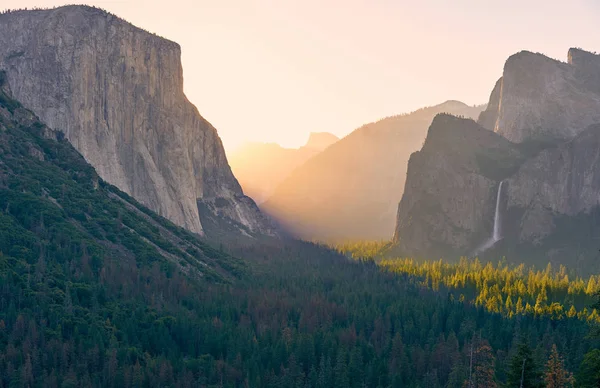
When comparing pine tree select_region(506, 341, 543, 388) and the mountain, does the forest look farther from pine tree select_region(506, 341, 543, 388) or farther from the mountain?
the mountain

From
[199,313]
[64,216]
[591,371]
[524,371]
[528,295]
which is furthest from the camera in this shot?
[528,295]

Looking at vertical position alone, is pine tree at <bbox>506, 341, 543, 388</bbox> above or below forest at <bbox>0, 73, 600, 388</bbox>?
above

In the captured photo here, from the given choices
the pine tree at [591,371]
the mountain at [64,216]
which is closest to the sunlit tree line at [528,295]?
the mountain at [64,216]

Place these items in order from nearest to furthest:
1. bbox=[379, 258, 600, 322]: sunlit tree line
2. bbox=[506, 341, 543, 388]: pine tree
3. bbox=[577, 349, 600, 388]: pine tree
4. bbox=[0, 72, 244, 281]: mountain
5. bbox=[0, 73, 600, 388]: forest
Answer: bbox=[577, 349, 600, 388]: pine tree < bbox=[506, 341, 543, 388]: pine tree < bbox=[0, 73, 600, 388]: forest < bbox=[0, 72, 244, 281]: mountain < bbox=[379, 258, 600, 322]: sunlit tree line

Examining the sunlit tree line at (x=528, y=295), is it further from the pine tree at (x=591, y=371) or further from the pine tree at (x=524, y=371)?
the pine tree at (x=591, y=371)

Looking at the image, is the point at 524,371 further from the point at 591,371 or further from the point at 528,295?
the point at 528,295

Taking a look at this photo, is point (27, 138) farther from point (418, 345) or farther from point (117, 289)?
point (418, 345)

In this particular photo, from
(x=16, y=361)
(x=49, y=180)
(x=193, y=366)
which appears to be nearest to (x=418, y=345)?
(x=193, y=366)

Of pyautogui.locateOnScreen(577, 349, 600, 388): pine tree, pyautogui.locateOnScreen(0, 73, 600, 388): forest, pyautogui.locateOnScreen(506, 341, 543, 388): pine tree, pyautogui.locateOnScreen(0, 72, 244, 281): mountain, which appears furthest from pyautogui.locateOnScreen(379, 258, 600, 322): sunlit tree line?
pyautogui.locateOnScreen(577, 349, 600, 388): pine tree

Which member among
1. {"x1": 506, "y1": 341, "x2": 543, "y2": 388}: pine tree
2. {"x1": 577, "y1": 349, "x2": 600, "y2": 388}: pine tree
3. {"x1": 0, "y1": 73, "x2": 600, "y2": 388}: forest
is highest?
{"x1": 577, "y1": 349, "x2": 600, "y2": 388}: pine tree

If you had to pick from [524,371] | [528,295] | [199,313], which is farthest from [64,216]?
[524,371]

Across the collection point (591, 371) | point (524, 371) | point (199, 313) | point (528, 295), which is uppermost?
point (591, 371)
